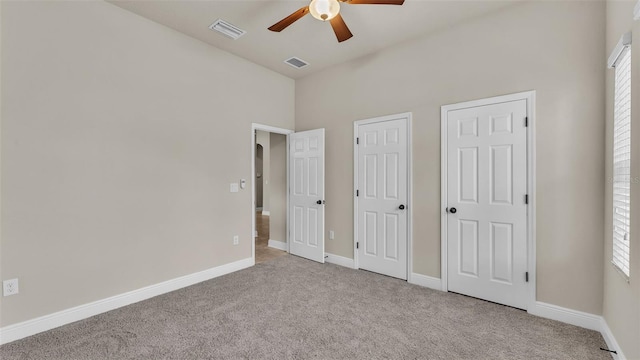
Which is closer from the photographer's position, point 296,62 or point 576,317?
point 576,317

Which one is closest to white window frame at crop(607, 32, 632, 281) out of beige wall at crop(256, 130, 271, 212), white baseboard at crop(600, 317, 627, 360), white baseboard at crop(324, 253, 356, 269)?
white baseboard at crop(600, 317, 627, 360)

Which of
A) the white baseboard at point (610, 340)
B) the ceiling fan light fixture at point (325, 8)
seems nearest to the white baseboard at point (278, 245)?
the ceiling fan light fixture at point (325, 8)

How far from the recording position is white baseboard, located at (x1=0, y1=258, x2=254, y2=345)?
2170 mm

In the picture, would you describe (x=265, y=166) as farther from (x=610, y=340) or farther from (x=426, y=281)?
(x=610, y=340)

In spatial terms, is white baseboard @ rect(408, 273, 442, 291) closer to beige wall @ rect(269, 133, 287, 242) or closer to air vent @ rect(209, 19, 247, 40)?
beige wall @ rect(269, 133, 287, 242)

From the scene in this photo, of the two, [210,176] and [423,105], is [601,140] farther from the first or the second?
[210,176]

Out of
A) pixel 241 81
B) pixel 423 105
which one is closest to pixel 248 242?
pixel 241 81

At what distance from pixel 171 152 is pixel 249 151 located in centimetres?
108

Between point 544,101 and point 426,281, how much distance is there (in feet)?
7.31

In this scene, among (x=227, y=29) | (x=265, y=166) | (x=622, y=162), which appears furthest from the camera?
(x=265, y=166)

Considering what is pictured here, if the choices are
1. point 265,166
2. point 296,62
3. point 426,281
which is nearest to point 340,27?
point 296,62

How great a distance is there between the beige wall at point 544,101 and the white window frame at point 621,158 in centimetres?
28

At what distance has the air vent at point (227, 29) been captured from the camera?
3.02 m

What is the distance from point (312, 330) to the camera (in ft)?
7.51
